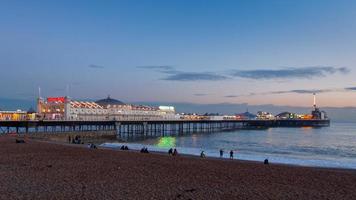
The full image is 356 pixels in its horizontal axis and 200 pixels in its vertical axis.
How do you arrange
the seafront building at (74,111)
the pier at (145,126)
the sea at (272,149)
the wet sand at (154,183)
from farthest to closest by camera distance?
1. the seafront building at (74,111)
2. the pier at (145,126)
3. the sea at (272,149)
4. the wet sand at (154,183)

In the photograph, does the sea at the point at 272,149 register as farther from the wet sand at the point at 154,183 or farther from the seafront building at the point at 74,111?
the seafront building at the point at 74,111

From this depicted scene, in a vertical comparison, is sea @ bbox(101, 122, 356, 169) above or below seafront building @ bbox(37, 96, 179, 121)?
below

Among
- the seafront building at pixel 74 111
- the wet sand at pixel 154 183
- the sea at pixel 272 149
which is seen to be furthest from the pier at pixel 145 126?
the wet sand at pixel 154 183

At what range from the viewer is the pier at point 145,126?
61.6 meters

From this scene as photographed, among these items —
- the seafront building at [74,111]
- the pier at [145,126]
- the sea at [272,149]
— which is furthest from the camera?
the seafront building at [74,111]

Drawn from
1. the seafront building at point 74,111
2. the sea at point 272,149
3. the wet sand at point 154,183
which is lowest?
the sea at point 272,149

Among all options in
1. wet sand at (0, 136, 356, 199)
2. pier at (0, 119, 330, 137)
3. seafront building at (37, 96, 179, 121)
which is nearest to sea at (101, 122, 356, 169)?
pier at (0, 119, 330, 137)

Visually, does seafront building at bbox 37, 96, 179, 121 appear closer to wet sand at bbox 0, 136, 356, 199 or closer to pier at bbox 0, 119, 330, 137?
pier at bbox 0, 119, 330, 137

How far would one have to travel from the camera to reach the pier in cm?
6159

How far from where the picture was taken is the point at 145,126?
280 ft

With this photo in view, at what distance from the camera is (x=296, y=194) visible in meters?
12.6

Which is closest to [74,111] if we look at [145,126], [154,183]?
[145,126]

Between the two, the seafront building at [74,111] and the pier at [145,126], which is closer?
the pier at [145,126]

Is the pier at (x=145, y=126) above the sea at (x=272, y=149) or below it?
above
